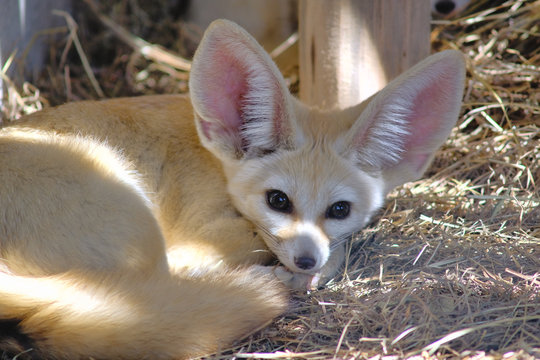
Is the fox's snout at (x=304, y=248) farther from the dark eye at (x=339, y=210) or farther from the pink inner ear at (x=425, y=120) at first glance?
the pink inner ear at (x=425, y=120)

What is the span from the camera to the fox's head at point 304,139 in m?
2.47

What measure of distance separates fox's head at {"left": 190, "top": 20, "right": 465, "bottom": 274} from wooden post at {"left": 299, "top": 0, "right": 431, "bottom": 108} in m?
0.65

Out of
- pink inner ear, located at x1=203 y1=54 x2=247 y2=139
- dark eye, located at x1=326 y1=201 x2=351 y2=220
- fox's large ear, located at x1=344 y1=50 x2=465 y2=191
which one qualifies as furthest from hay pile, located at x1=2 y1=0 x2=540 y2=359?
pink inner ear, located at x1=203 y1=54 x2=247 y2=139

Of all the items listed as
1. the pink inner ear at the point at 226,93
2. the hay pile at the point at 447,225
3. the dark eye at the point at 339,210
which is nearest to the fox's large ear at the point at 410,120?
→ the dark eye at the point at 339,210

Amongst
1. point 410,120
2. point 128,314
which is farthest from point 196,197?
point 410,120

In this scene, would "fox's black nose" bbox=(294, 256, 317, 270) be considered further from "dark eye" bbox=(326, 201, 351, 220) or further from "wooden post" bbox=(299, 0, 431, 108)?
"wooden post" bbox=(299, 0, 431, 108)

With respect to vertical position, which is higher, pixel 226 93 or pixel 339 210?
pixel 226 93

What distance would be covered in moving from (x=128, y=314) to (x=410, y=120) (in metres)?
1.52

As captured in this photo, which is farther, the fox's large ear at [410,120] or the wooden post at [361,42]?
the wooden post at [361,42]

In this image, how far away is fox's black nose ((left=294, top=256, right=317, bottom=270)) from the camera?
2371mm

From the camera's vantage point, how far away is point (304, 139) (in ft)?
8.73

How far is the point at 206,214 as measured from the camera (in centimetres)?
275

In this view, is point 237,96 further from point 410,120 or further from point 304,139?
point 410,120

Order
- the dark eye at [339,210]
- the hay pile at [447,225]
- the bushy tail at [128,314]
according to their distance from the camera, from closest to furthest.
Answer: the bushy tail at [128,314]
the hay pile at [447,225]
the dark eye at [339,210]
